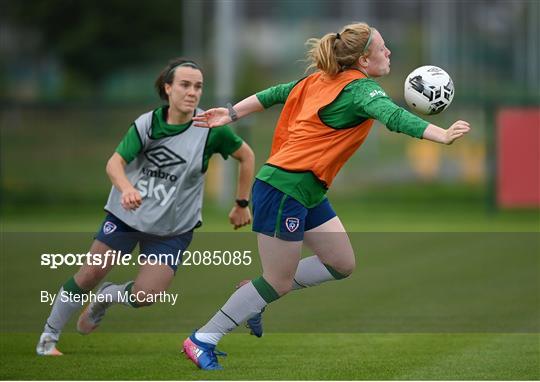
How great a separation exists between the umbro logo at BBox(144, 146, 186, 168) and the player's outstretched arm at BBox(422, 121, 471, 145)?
205cm

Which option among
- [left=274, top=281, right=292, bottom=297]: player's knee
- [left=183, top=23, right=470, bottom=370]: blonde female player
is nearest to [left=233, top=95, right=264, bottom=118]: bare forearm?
[left=183, top=23, right=470, bottom=370]: blonde female player

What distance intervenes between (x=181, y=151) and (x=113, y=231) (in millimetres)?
699

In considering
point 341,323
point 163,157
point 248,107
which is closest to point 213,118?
point 248,107

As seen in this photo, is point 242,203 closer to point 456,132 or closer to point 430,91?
point 430,91

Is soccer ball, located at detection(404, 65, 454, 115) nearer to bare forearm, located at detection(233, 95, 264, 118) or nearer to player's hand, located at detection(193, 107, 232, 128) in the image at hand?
bare forearm, located at detection(233, 95, 264, 118)

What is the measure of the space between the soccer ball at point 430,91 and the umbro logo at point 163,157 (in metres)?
1.67

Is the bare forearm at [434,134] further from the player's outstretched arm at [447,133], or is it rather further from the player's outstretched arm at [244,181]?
the player's outstretched arm at [244,181]

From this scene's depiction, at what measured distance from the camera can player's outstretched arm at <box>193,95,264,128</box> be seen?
729cm

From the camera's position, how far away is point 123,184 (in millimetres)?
7414

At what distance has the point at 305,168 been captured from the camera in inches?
273

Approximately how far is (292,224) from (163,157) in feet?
4.28

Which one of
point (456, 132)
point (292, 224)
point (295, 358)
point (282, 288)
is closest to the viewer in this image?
point (456, 132)

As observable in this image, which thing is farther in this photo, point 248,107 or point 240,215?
point 240,215

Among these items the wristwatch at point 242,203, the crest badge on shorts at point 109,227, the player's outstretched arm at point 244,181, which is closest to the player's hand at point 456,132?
the player's outstretched arm at point 244,181
